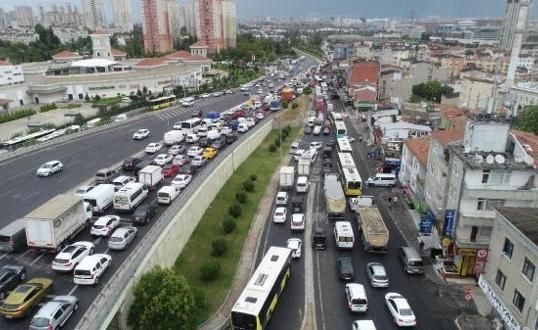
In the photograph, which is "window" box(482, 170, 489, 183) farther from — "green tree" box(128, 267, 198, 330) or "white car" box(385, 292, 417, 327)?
"green tree" box(128, 267, 198, 330)

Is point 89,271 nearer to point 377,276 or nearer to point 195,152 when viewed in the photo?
point 377,276

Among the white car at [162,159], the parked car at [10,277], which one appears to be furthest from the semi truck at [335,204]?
the parked car at [10,277]

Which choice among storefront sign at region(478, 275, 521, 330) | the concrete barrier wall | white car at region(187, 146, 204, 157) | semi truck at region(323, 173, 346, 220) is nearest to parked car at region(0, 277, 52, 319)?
the concrete barrier wall

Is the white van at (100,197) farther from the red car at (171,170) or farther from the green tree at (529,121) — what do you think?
the green tree at (529,121)

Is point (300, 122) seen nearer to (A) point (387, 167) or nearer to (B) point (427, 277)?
(A) point (387, 167)

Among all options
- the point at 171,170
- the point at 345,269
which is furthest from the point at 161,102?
the point at 345,269

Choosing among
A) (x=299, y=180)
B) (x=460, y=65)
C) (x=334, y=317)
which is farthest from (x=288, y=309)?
(x=460, y=65)
